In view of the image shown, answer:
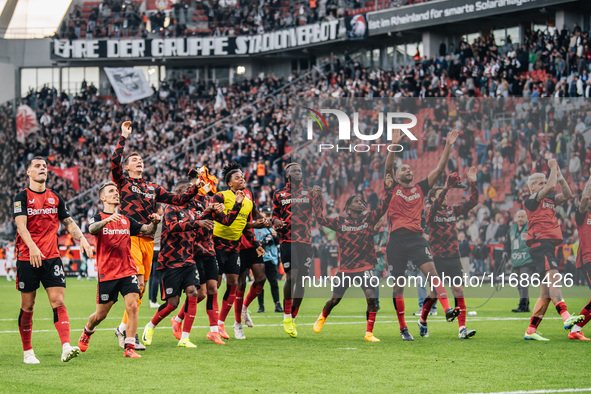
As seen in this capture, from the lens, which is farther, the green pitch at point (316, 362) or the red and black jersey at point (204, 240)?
the red and black jersey at point (204, 240)

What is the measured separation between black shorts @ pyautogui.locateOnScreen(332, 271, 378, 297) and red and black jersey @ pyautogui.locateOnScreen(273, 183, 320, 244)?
38.2 inches

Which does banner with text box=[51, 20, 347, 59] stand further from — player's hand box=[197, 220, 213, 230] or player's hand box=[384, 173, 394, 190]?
player's hand box=[197, 220, 213, 230]

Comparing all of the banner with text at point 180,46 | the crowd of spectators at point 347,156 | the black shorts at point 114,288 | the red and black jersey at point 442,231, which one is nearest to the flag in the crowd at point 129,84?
the crowd of spectators at point 347,156

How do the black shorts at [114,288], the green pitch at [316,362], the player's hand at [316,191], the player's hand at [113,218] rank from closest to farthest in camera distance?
the green pitch at [316,362]
the player's hand at [113,218]
the black shorts at [114,288]
the player's hand at [316,191]

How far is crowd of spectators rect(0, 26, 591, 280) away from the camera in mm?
18406

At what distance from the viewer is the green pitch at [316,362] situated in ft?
26.6

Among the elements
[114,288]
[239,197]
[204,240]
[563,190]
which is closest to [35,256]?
[114,288]

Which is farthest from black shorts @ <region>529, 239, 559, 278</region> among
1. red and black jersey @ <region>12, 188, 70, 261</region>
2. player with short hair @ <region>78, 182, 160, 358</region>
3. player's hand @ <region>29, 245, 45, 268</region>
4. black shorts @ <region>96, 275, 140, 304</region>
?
player's hand @ <region>29, 245, 45, 268</region>

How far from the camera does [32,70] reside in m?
54.9

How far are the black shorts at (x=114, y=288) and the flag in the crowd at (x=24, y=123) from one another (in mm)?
39007

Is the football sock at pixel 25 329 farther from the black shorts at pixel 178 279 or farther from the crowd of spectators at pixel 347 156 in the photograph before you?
the crowd of spectators at pixel 347 156

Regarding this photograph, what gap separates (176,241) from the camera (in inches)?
463

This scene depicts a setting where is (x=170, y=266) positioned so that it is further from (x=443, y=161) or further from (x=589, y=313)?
(x=589, y=313)

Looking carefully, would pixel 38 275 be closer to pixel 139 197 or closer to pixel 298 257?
pixel 139 197
